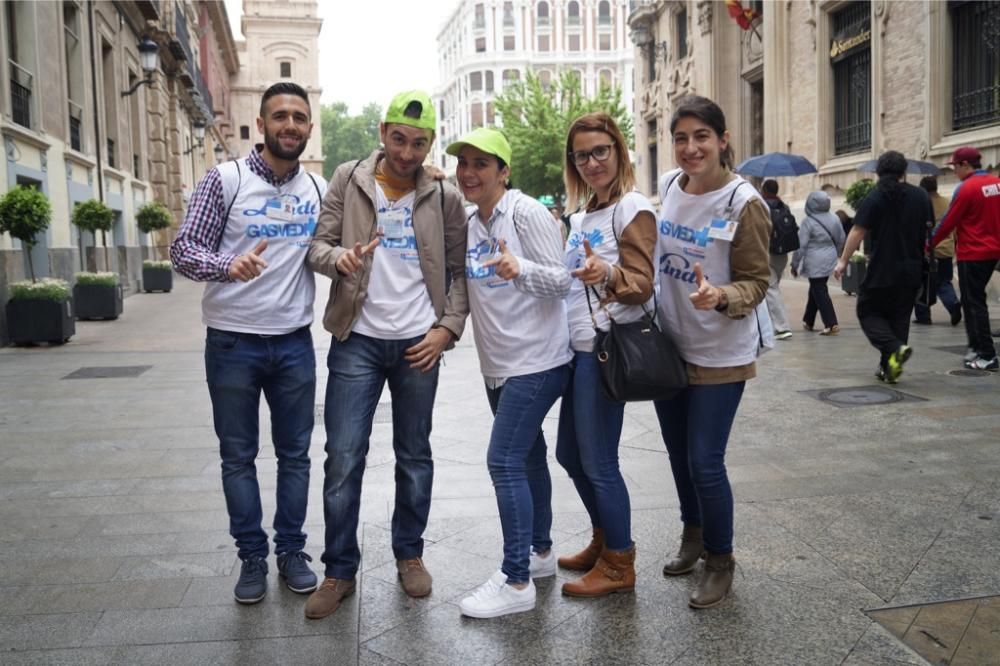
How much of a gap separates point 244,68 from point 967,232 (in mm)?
76409

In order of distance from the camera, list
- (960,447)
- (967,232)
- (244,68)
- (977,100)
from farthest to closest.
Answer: (244,68) < (977,100) < (967,232) < (960,447)

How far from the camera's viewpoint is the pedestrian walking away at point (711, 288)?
11.6 ft

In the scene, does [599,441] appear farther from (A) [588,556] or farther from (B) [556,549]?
(B) [556,549]

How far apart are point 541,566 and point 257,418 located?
4.36ft

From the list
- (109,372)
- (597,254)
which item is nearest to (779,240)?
(109,372)

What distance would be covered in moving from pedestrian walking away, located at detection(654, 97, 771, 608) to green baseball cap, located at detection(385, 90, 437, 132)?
3.03 ft

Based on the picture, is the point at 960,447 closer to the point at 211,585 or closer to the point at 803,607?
the point at 803,607

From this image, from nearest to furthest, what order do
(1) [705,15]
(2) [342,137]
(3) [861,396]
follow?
(3) [861,396]
(1) [705,15]
(2) [342,137]

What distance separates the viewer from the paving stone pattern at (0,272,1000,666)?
3340 millimetres

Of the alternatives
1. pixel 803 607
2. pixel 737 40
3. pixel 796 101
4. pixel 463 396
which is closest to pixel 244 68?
pixel 737 40

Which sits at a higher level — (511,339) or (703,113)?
(703,113)

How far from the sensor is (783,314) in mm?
11789

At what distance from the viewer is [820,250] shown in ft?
38.3

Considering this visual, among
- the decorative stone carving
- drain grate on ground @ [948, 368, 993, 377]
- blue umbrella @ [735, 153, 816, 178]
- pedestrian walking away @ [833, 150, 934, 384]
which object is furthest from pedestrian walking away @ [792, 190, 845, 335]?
the decorative stone carving
